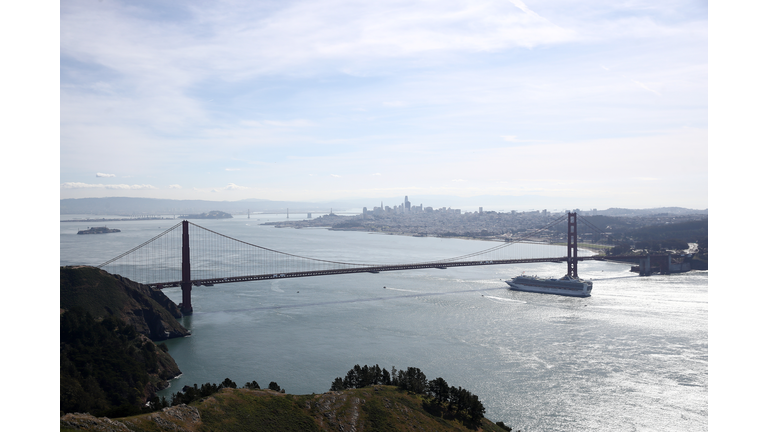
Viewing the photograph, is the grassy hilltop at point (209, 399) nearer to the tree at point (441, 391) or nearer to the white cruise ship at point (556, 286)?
the tree at point (441, 391)

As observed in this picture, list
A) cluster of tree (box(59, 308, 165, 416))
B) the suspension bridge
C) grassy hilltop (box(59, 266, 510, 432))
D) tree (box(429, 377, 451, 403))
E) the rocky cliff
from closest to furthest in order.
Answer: grassy hilltop (box(59, 266, 510, 432)) < cluster of tree (box(59, 308, 165, 416)) < tree (box(429, 377, 451, 403)) < the rocky cliff < the suspension bridge

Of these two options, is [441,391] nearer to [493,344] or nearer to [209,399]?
[209,399]

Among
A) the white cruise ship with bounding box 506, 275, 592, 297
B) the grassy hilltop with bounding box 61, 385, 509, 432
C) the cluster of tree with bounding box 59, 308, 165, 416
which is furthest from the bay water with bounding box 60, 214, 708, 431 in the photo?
the grassy hilltop with bounding box 61, 385, 509, 432

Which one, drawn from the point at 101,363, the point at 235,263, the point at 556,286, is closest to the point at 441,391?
the point at 101,363

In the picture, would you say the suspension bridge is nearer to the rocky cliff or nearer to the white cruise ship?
the white cruise ship

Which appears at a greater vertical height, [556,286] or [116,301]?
[116,301]

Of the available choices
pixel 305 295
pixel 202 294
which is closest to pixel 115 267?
pixel 202 294
